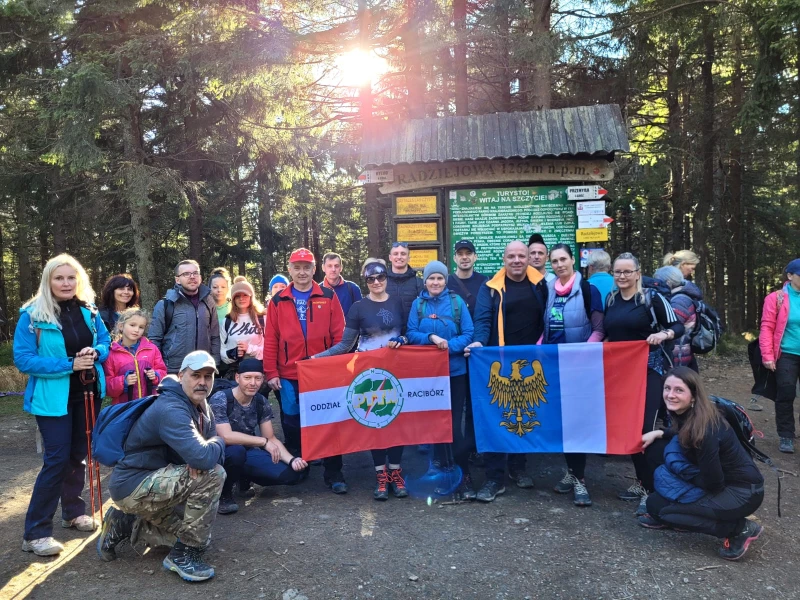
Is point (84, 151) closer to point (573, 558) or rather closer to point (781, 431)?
point (573, 558)

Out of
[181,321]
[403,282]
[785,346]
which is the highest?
[403,282]

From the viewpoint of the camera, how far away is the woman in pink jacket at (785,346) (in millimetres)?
6250

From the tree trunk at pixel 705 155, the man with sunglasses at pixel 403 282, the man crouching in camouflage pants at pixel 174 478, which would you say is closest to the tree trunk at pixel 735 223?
the tree trunk at pixel 705 155

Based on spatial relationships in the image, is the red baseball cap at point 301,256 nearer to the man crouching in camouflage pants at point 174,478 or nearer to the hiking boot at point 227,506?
the man crouching in camouflage pants at point 174,478

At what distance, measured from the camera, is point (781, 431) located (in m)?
6.32

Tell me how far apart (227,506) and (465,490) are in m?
2.10

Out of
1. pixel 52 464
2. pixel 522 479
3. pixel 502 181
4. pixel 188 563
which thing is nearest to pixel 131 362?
pixel 52 464

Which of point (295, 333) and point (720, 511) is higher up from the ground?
point (295, 333)

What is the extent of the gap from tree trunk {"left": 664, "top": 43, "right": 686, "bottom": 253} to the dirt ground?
1220cm

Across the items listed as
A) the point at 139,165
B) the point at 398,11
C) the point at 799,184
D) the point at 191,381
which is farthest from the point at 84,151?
the point at 799,184

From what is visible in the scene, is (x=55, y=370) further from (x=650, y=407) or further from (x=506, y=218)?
(x=506, y=218)

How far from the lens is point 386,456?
5.37 meters

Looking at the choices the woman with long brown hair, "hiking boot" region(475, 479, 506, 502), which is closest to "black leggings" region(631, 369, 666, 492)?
the woman with long brown hair

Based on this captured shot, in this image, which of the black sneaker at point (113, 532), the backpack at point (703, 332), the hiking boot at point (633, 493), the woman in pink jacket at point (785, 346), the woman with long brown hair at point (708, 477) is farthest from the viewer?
the woman in pink jacket at point (785, 346)
